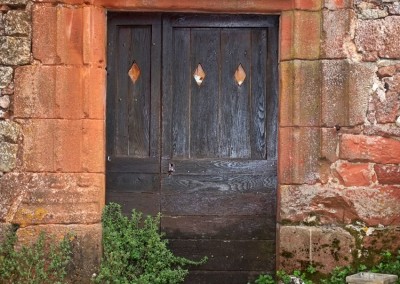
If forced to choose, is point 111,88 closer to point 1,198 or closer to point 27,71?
point 27,71

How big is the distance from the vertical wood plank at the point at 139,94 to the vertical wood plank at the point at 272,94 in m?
1.07

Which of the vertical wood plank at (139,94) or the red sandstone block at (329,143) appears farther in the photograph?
the vertical wood plank at (139,94)

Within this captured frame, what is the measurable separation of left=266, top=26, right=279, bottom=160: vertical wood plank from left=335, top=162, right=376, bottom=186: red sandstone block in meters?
0.65

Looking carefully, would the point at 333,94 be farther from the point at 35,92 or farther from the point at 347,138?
the point at 35,92

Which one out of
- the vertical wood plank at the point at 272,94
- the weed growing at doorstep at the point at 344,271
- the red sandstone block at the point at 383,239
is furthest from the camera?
the vertical wood plank at the point at 272,94

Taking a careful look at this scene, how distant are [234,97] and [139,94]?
85 cm

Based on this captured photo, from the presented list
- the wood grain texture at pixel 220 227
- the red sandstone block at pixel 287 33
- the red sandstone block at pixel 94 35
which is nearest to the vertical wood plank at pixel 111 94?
the red sandstone block at pixel 94 35

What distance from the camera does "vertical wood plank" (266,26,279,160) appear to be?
20.0 ft

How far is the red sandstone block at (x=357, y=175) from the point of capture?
5.75 metres

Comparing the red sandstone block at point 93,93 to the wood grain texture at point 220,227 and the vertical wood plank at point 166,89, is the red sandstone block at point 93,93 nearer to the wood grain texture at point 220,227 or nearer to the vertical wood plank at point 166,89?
the vertical wood plank at point 166,89

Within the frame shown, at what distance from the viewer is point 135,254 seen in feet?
19.1

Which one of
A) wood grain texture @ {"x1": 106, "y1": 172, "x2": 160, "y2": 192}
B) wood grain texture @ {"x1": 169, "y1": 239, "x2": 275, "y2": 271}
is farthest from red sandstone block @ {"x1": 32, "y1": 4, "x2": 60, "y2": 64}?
wood grain texture @ {"x1": 169, "y1": 239, "x2": 275, "y2": 271}

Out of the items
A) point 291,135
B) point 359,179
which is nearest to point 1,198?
point 291,135

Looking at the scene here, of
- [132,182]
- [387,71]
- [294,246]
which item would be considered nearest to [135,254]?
[132,182]
